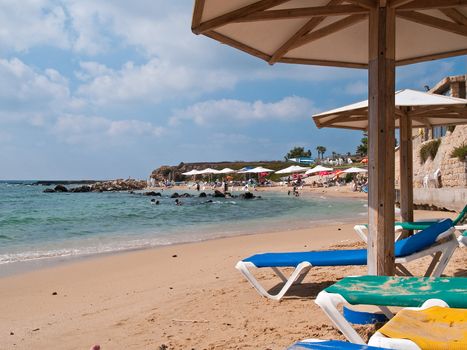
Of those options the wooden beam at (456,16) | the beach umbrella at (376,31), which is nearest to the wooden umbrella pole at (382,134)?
the beach umbrella at (376,31)

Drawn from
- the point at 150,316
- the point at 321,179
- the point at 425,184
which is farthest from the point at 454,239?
the point at 321,179

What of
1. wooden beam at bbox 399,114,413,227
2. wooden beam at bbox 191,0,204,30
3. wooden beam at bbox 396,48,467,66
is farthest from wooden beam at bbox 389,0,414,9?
wooden beam at bbox 399,114,413,227

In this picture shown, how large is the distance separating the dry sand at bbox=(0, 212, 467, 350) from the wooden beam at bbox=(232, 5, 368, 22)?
88.6 inches

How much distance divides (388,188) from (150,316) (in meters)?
2.33

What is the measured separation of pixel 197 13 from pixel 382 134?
1521mm

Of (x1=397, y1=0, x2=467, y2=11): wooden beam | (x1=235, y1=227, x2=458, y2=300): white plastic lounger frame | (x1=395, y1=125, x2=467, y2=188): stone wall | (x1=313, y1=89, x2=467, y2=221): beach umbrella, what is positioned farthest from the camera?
(x1=395, y1=125, x2=467, y2=188): stone wall

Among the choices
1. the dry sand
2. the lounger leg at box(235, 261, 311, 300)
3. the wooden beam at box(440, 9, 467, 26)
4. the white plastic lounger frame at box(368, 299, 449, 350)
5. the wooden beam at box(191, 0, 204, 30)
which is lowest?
the dry sand

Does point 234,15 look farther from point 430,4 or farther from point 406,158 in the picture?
point 406,158

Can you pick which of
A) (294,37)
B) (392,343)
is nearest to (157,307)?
(294,37)

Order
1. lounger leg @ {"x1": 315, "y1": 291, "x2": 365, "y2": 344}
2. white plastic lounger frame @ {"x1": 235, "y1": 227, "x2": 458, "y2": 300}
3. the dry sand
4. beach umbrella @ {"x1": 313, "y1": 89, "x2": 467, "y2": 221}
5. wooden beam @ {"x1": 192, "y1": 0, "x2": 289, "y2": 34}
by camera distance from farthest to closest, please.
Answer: beach umbrella @ {"x1": 313, "y1": 89, "x2": 467, "y2": 221}, white plastic lounger frame @ {"x1": 235, "y1": 227, "x2": 458, "y2": 300}, the dry sand, wooden beam @ {"x1": 192, "y1": 0, "x2": 289, "y2": 34}, lounger leg @ {"x1": 315, "y1": 291, "x2": 365, "y2": 344}

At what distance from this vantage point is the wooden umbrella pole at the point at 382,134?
3064 millimetres

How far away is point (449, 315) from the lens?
6.52ft

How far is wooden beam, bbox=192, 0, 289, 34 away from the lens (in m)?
3.19

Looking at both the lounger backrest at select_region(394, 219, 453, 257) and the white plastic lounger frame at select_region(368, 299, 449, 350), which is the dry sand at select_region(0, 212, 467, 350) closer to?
the lounger backrest at select_region(394, 219, 453, 257)
